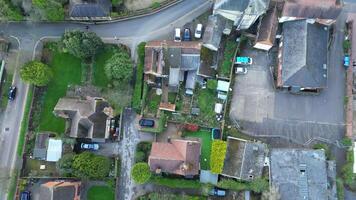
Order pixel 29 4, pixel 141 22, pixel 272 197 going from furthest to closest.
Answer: pixel 141 22 < pixel 29 4 < pixel 272 197

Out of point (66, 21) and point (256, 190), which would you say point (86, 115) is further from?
point (256, 190)

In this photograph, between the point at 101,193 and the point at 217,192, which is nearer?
the point at 217,192

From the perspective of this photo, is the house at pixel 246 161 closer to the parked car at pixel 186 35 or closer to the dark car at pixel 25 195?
the parked car at pixel 186 35

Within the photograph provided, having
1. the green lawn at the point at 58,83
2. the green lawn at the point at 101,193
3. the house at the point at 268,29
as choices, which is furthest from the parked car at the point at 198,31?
the green lawn at the point at 101,193

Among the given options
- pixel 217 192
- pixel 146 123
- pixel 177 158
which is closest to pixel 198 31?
pixel 146 123

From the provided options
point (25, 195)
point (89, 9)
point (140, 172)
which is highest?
point (89, 9)

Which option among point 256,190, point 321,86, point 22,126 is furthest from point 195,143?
point 22,126

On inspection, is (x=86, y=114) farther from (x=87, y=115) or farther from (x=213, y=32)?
(x=213, y=32)
